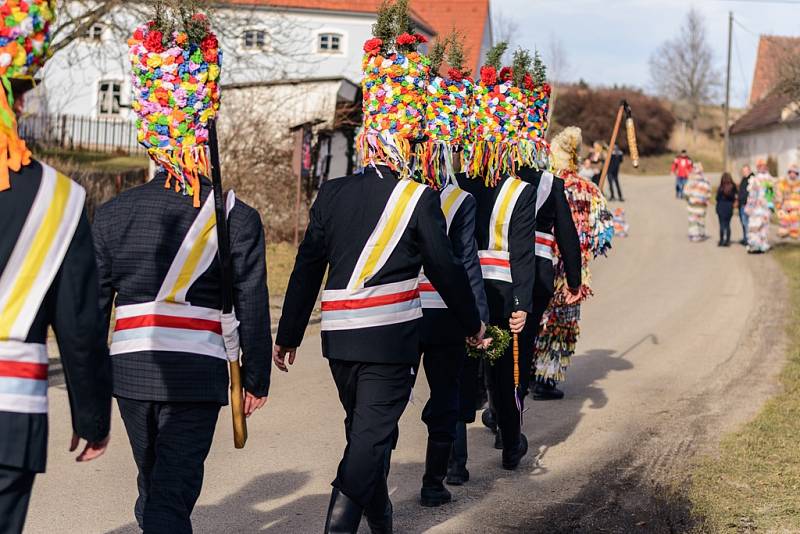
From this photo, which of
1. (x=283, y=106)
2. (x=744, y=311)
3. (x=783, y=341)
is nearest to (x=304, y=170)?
(x=283, y=106)

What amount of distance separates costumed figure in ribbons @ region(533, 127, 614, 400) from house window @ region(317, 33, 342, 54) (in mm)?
37280

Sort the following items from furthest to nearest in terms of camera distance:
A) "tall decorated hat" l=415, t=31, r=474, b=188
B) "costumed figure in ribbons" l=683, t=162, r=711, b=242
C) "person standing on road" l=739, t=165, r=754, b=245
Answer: "person standing on road" l=739, t=165, r=754, b=245
"costumed figure in ribbons" l=683, t=162, r=711, b=242
"tall decorated hat" l=415, t=31, r=474, b=188

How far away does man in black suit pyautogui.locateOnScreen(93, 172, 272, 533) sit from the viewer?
4492 mm

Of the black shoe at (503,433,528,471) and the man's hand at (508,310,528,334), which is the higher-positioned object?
the man's hand at (508,310,528,334)

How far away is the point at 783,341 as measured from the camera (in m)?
13.6

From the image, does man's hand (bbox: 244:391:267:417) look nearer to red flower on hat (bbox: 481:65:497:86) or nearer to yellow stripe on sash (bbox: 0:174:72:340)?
yellow stripe on sash (bbox: 0:174:72:340)

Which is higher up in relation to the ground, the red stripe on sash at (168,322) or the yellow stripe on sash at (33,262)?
the yellow stripe on sash at (33,262)

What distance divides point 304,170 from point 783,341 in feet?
28.2

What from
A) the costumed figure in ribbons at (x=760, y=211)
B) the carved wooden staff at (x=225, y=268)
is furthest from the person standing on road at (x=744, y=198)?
the carved wooden staff at (x=225, y=268)

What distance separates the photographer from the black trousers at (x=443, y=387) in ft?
20.4

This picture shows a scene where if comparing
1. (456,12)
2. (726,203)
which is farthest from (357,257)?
(456,12)

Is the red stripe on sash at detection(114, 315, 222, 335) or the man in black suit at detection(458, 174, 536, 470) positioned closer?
the red stripe on sash at detection(114, 315, 222, 335)

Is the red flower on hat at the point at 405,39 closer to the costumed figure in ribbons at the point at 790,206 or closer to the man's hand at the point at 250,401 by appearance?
the man's hand at the point at 250,401

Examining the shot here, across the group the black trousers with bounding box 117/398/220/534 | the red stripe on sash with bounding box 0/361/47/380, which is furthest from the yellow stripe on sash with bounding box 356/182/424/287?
the red stripe on sash with bounding box 0/361/47/380
